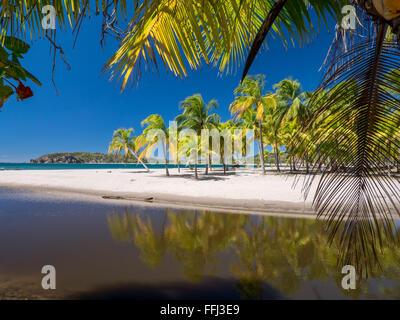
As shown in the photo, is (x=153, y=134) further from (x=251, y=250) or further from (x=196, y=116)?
(x=251, y=250)

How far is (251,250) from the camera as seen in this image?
13.7ft

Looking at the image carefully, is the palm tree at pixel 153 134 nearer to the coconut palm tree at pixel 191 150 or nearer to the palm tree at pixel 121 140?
the coconut palm tree at pixel 191 150

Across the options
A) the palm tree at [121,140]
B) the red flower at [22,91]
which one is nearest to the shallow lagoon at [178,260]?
the red flower at [22,91]

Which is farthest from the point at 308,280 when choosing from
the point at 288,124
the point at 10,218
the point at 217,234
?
the point at 288,124

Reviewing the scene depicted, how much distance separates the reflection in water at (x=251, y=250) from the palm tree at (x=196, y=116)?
1296 cm

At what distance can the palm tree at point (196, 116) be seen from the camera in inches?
739

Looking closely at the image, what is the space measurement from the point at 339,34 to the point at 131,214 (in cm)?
728

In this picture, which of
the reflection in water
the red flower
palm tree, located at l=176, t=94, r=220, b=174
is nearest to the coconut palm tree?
palm tree, located at l=176, t=94, r=220, b=174

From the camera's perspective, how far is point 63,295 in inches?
106

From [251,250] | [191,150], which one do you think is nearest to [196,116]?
[191,150]

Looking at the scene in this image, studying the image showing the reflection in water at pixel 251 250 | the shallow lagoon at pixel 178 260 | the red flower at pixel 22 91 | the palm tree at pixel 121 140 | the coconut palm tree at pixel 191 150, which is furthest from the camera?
the palm tree at pixel 121 140

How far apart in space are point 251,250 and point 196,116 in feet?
53.7
